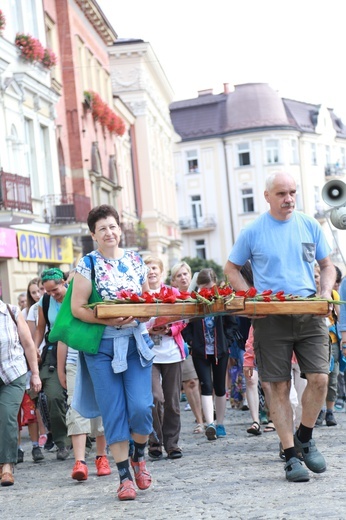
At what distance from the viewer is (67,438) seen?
11102mm

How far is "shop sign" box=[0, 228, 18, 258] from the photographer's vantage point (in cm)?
2545

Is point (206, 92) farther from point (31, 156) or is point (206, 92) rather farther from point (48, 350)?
point (48, 350)

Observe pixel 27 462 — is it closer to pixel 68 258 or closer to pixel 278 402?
pixel 278 402

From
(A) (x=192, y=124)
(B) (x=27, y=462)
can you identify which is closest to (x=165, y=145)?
(A) (x=192, y=124)

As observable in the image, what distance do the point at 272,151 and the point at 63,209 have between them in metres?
52.8

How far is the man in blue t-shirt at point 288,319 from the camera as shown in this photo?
792 centimetres

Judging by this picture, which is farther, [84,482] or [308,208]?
[308,208]

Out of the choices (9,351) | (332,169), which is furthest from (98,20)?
(332,169)

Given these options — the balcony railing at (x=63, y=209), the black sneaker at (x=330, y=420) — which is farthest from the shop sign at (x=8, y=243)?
the black sneaker at (x=330, y=420)

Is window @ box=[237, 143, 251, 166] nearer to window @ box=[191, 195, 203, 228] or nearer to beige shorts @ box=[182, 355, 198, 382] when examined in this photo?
window @ box=[191, 195, 203, 228]

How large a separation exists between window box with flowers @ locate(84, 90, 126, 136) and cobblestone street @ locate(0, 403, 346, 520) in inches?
1119

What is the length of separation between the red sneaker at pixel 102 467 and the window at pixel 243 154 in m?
73.4

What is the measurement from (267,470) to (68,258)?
24683 millimetres

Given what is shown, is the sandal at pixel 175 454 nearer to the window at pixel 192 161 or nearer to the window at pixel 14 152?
the window at pixel 14 152
